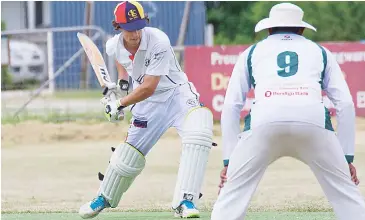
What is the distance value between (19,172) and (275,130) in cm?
826

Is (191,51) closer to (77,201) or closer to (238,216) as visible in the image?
(77,201)

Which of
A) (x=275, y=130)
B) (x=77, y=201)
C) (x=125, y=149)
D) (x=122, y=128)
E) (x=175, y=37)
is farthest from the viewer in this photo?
(x=175, y=37)

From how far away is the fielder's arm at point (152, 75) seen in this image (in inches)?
334

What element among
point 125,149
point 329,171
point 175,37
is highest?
point 329,171

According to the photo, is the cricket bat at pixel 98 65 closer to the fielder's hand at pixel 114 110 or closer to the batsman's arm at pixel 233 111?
the fielder's hand at pixel 114 110

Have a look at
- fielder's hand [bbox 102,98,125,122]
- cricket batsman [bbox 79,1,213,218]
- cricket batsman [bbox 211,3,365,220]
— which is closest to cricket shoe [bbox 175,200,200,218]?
cricket batsman [bbox 79,1,213,218]

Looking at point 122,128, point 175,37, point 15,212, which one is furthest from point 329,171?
point 175,37

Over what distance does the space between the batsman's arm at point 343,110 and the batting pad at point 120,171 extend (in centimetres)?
277

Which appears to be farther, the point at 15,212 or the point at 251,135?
the point at 15,212

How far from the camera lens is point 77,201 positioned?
1091 centimetres

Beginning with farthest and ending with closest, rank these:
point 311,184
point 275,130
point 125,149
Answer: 1. point 311,184
2. point 125,149
3. point 275,130

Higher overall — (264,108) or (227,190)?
(264,108)

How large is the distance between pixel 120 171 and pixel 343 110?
2.97 meters

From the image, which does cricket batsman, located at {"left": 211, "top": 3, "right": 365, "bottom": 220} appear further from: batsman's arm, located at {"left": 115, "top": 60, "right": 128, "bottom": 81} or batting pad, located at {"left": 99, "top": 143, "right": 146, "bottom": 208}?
batsman's arm, located at {"left": 115, "top": 60, "right": 128, "bottom": 81}
